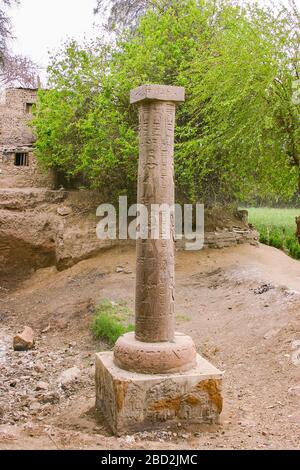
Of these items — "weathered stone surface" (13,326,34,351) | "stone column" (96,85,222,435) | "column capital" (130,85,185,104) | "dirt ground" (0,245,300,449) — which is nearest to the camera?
"dirt ground" (0,245,300,449)

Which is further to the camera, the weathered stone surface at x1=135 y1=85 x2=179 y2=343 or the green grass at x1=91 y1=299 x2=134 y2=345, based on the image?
the green grass at x1=91 y1=299 x2=134 y2=345

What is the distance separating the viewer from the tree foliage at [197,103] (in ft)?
35.2

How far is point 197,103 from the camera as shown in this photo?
1180cm

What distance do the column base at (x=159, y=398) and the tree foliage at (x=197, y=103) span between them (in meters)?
6.33

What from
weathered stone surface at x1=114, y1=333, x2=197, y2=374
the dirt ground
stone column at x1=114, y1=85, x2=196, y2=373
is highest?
stone column at x1=114, y1=85, x2=196, y2=373

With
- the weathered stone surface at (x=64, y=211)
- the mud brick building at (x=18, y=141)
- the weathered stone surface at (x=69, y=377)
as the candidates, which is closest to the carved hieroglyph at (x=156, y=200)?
the weathered stone surface at (x=69, y=377)

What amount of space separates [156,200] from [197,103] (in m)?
6.92

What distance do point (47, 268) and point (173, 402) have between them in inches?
346

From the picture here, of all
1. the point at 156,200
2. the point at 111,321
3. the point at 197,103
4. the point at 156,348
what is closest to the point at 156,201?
the point at 156,200

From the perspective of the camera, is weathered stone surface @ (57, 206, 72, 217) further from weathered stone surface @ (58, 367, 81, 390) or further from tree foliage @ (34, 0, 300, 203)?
weathered stone surface @ (58, 367, 81, 390)

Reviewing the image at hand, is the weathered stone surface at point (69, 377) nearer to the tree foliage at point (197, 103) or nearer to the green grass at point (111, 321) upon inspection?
the green grass at point (111, 321)

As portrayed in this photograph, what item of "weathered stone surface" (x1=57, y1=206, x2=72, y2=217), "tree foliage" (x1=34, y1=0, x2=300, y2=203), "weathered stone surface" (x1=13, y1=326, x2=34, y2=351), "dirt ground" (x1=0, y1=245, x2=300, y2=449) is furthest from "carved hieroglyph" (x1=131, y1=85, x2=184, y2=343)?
"weathered stone surface" (x1=57, y1=206, x2=72, y2=217)

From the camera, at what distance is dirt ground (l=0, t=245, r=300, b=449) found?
5070 millimetres

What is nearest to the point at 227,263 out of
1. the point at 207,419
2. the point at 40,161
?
the point at 40,161
